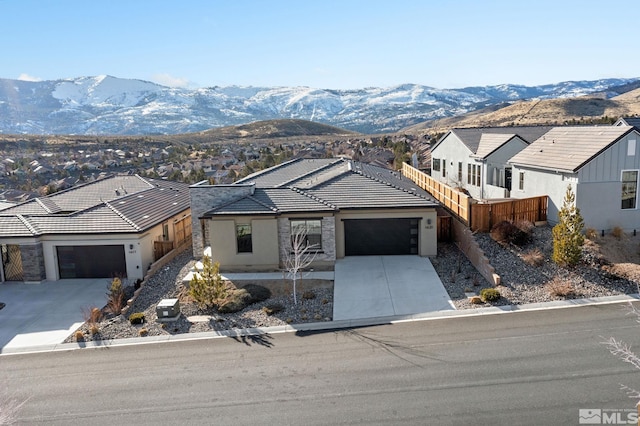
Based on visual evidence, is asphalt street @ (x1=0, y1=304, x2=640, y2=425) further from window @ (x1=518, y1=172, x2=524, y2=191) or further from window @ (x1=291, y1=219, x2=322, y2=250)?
window @ (x1=518, y1=172, x2=524, y2=191)

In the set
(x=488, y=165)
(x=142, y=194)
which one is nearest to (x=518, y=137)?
(x=488, y=165)

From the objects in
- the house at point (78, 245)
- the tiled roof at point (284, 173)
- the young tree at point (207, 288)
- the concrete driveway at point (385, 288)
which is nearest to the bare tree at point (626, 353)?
the concrete driveway at point (385, 288)

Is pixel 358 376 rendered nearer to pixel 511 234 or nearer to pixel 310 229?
pixel 310 229

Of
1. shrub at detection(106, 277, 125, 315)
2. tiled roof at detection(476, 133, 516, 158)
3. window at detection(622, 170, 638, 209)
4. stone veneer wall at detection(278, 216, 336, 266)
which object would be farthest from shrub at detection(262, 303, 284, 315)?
tiled roof at detection(476, 133, 516, 158)

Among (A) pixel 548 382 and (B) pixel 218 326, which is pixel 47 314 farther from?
(A) pixel 548 382

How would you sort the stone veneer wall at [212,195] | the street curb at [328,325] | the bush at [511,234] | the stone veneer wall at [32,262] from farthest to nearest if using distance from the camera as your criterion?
the stone veneer wall at [212,195] → the stone veneer wall at [32,262] → the bush at [511,234] → the street curb at [328,325]

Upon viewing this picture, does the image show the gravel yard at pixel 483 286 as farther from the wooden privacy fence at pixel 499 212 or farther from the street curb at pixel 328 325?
the wooden privacy fence at pixel 499 212
